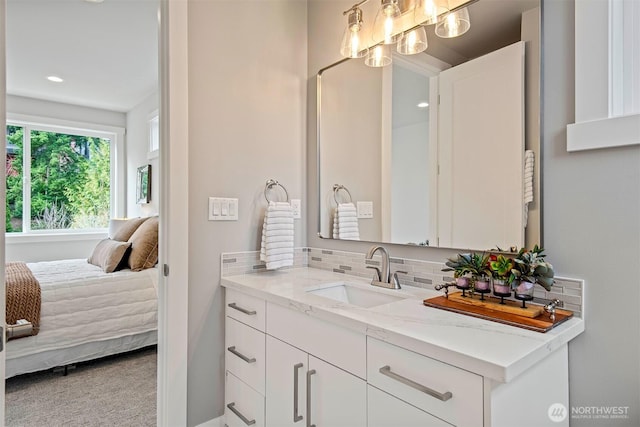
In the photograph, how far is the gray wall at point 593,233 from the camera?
1001 mm

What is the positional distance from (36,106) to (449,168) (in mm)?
5118

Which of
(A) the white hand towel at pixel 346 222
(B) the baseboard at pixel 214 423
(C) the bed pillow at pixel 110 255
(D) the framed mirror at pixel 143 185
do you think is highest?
(D) the framed mirror at pixel 143 185

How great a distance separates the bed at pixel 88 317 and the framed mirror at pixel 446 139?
5.85ft

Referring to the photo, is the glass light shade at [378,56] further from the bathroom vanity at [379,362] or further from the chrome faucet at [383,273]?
the bathroom vanity at [379,362]

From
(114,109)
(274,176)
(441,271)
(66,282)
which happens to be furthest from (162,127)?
(114,109)

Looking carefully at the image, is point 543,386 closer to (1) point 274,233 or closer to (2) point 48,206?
(1) point 274,233

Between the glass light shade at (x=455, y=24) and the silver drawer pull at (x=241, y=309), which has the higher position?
the glass light shade at (x=455, y=24)

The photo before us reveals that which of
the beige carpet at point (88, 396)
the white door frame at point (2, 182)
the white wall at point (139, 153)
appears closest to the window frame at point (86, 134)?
the white wall at point (139, 153)

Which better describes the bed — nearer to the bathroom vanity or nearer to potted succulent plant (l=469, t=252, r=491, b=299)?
the bathroom vanity

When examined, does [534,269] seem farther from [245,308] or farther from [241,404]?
[241,404]

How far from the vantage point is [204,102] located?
1.72 meters

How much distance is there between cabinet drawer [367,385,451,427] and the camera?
3.02 ft

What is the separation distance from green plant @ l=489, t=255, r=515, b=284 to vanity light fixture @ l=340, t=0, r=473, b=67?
915 mm

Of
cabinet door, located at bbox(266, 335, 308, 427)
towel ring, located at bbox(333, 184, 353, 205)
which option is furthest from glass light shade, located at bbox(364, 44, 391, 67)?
cabinet door, located at bbox(266, 335, 308, 427)
